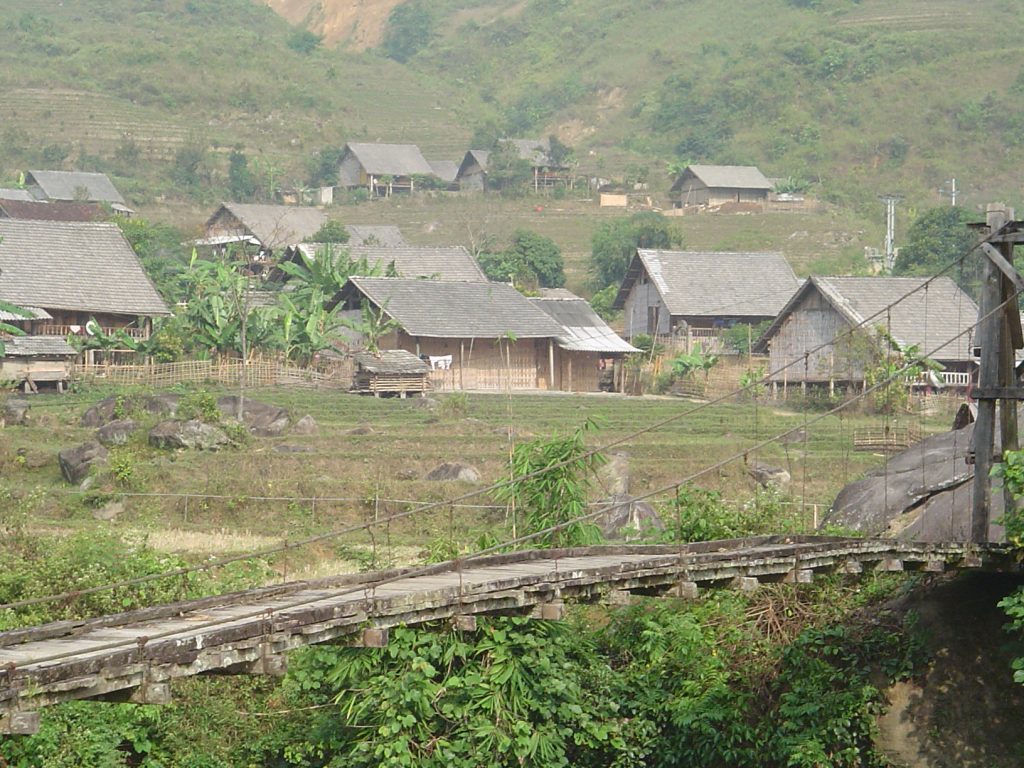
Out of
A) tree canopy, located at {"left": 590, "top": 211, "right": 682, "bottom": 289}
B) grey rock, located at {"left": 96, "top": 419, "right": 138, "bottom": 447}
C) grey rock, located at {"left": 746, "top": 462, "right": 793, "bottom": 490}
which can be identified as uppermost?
tree canopy, located at {"left": 590, "top": 211, "right": 682, "bottom": 289}

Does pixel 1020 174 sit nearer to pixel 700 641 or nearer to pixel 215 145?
pixel 215 145

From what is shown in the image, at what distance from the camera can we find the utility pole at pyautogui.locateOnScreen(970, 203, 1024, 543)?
14906 mm

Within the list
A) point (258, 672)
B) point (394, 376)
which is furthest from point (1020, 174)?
point (258, 672)

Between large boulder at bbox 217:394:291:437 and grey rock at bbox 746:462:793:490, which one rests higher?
large boulder at bbox 217:394:291:437

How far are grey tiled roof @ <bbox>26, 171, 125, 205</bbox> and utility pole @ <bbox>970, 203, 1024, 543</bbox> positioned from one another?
53.7 meters

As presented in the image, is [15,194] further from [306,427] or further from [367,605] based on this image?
[367,605]

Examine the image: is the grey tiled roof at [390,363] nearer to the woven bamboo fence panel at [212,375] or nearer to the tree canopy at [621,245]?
the woven bamboo fence panel at [212,375]

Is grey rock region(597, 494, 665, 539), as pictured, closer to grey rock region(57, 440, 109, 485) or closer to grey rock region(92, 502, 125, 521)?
grey rock region(92, 502, 125, 521)

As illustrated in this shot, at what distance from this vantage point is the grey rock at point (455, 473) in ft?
90.3

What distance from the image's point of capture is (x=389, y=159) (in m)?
75.8

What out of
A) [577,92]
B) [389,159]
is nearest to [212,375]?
[389,159]

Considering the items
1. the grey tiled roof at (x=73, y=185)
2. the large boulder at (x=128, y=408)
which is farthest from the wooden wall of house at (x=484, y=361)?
the grey tiled roof at (x=73, y=185)

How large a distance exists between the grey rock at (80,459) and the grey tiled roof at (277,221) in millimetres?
31002

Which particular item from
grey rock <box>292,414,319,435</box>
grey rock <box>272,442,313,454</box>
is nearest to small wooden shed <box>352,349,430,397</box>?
grey rock <box>292,414,319,435</box>
